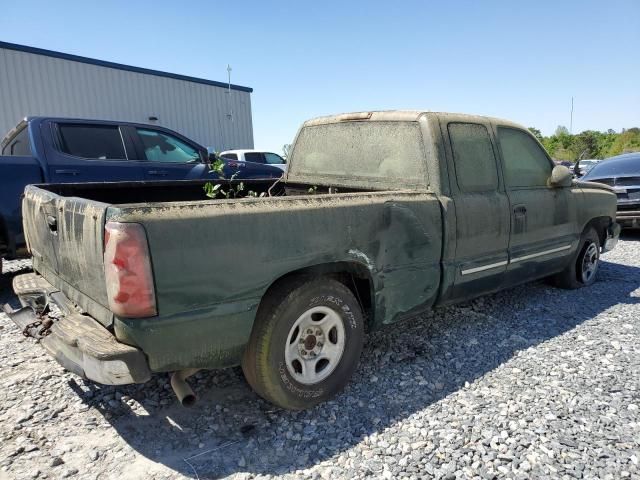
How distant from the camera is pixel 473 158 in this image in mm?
3553

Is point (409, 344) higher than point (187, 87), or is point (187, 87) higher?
point (187, 87)

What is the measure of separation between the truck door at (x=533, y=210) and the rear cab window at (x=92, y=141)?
4801 millimetres

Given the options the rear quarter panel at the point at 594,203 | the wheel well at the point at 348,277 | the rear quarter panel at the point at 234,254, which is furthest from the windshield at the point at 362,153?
the rear quarter panel at the point at 594,203

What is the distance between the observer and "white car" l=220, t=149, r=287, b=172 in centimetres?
1374

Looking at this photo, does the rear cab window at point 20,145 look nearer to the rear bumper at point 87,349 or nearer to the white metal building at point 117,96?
the rear bumper at point 87,349

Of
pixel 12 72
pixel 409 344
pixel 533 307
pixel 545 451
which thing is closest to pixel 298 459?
pixel 545 451

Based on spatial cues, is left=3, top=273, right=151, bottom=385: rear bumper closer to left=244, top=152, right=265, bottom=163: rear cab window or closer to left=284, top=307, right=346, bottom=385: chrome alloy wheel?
left=284, top=307, right=346, bottom=385: chrome alloy wheel

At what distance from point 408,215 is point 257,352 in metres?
1.31

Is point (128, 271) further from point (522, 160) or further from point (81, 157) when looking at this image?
point (81, 157)

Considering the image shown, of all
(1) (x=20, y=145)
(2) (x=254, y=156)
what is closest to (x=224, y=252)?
(1) (x=20, y=145)

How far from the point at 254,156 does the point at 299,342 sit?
1221 centimetres

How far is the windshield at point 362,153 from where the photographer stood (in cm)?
338

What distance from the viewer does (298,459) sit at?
225cm

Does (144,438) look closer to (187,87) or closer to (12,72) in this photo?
(12,72)
